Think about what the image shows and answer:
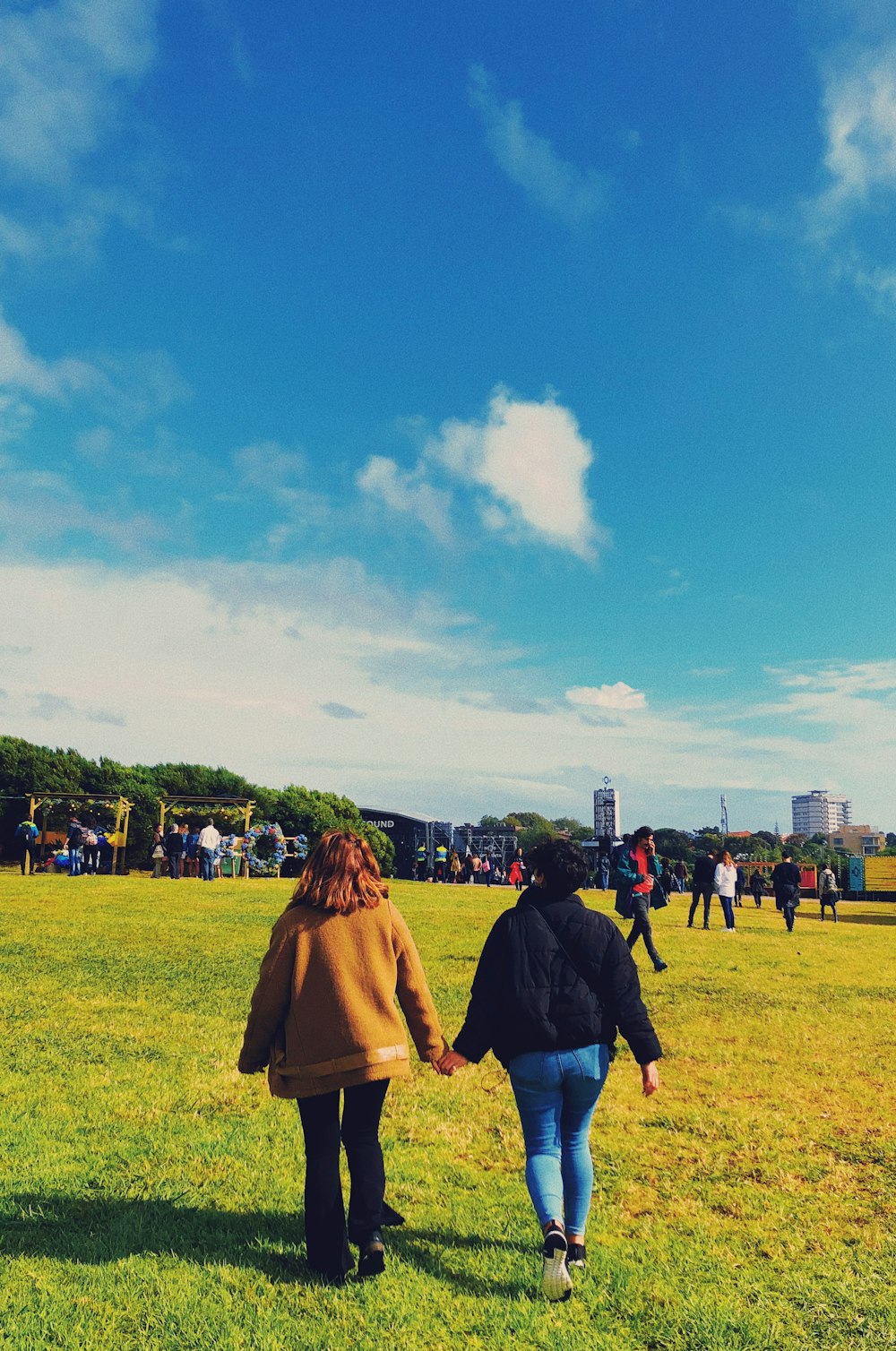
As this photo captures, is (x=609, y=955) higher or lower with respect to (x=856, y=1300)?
higher

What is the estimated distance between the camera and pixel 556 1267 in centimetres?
414

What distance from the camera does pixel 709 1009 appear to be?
1130 centimetres

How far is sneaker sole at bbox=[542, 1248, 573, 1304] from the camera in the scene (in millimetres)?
4137

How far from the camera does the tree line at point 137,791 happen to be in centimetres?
4000

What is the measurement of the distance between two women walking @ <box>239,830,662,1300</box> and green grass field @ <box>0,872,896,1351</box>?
34 cm

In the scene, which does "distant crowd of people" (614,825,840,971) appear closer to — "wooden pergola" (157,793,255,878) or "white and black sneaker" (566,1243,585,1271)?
"white and black sneaker" (566,1243,585,1271)

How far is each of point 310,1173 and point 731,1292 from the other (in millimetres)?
2091

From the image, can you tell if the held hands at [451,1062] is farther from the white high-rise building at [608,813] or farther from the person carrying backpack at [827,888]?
the white high-rise building at [608,813]

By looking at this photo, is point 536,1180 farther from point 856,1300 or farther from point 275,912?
point 275,912

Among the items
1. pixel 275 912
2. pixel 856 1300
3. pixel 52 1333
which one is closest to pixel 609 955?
pixel 856 1300

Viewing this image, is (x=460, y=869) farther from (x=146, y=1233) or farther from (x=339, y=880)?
(x=339, y=880)

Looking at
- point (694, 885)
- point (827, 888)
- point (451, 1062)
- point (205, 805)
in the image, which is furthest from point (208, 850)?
point (451, 1062)

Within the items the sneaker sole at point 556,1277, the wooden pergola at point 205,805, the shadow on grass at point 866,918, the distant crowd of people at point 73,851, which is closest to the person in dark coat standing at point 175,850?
the distant crowd of people at point 73,851

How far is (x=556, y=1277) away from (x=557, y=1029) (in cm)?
108
